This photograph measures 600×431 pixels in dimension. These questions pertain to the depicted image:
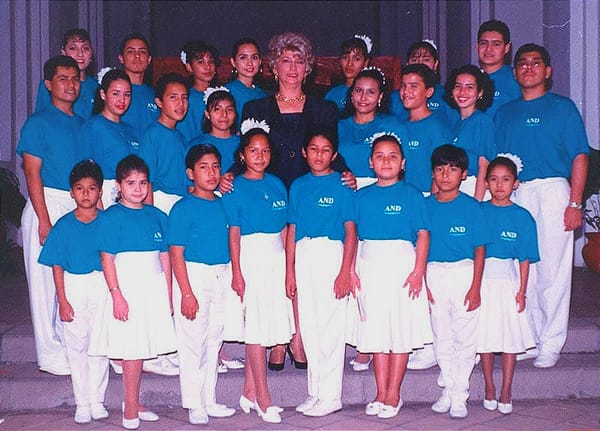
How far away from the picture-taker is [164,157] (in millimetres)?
5051

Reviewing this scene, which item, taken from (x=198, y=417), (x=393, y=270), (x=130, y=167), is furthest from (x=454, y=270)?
(x=130, y=167)

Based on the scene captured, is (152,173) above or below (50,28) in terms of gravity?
below

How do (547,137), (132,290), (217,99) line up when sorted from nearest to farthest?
(132,290), (217,99), (547,137)

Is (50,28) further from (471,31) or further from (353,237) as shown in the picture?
(353,237)

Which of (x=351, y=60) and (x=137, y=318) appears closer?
(x=137, y=318)

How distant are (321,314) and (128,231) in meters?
1.14

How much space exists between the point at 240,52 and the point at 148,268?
177 centimetres

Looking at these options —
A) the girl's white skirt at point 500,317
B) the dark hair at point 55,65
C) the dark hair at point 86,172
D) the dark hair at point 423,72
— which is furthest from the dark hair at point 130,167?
the girl's white skirt at point 500,317

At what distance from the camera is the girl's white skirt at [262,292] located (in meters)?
4.75

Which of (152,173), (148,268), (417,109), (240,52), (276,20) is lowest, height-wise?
(148,268)

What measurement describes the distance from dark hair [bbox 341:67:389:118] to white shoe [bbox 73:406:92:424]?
7.43 ft

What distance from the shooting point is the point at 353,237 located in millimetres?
4766

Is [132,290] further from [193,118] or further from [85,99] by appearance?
[85,99]

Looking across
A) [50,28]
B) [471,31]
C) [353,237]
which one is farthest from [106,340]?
[471,31]
